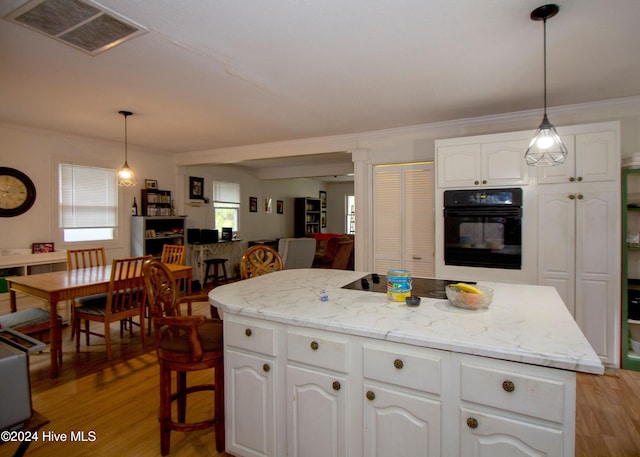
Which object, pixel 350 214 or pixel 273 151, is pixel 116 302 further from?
pixel 350 214

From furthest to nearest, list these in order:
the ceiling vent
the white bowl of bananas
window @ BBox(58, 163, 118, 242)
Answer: window @ BBox(58, 163, 118, 242)
the ceiling vent
the white bowl of bananas

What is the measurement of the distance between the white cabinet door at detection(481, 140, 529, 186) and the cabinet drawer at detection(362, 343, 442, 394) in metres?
2.41

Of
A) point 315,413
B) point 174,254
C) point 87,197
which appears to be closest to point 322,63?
point 315,413

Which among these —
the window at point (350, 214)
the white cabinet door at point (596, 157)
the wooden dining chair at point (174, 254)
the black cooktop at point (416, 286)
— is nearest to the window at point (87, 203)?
the wooden dining chair at point (174, 254)

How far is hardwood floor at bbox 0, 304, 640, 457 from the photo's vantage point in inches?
78.2

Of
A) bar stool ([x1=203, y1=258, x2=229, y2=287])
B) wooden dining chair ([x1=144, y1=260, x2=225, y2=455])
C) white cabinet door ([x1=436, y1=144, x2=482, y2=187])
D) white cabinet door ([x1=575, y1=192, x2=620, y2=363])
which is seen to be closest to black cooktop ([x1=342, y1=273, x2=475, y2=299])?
wooden dining chair ([x1=144, y1=260, x2=225, y2=455])

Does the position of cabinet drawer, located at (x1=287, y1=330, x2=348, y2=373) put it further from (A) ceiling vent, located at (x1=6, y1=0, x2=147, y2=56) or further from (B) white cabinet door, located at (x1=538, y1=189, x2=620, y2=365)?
(B) white cabinet door, located at (x1=538, y1=189, x2=620, y2=365)

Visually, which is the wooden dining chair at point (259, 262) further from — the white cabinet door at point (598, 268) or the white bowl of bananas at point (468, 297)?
the white cabinet door at point (598, 268)

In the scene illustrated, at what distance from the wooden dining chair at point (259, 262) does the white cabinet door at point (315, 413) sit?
1.35 meters

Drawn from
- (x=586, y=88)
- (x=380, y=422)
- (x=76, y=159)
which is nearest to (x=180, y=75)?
(x=380, y=422)

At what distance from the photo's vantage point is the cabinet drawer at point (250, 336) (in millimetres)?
1622

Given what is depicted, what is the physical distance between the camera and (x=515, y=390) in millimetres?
1158

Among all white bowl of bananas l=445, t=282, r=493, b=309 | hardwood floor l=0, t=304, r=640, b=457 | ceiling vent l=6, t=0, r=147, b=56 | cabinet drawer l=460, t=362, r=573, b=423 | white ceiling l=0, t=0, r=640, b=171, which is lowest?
hardwood floor l=0, t=304, r=640, b=457

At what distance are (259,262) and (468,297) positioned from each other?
176cm
